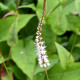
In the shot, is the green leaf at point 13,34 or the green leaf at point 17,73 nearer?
the green leaf at point 13,34

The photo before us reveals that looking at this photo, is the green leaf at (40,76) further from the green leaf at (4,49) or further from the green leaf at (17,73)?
the green leaf at (4,49)

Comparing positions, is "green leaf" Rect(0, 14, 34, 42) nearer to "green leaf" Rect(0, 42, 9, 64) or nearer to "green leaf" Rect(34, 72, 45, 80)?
"green leaf" Rect(0, 42, 9, 64)

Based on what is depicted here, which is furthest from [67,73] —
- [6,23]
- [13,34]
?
[6,23]

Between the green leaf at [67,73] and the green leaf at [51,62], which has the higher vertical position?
the green leaf at [51,62]

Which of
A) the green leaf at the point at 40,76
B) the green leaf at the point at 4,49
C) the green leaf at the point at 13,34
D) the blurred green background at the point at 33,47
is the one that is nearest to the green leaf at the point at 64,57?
the blurred green background at the point at 33,47

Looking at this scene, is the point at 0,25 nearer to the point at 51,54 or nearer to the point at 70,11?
the point at 51,54

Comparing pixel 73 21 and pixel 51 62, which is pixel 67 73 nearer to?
pixel 51 62

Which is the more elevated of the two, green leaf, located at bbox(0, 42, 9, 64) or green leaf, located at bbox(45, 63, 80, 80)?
green leaf, located at bbox(0, 42, 9, 64)

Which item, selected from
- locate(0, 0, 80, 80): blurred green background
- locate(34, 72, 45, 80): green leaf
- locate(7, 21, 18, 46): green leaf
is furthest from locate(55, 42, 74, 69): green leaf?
locate(7, 21, 18, 46): green leaf
